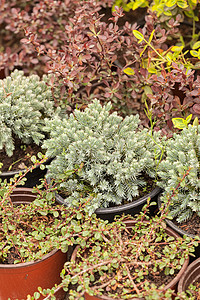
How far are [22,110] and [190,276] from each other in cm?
127

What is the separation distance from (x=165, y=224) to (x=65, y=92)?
114 centimetres

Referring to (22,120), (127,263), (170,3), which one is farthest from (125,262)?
(170,3)

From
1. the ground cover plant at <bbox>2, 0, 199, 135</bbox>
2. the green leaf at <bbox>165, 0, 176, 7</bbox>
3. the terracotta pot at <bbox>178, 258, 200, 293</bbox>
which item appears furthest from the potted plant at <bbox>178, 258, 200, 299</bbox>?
the green leaf at <bbox>165, 0, 176, 7</bbox>

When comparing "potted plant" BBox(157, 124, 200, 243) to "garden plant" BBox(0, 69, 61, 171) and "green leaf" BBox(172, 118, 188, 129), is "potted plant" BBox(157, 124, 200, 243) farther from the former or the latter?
"garden plant" BBox(0, 69, 61, 171)

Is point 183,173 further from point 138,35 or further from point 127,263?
point 138,35

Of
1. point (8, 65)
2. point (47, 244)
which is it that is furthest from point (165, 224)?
point (8, 65)

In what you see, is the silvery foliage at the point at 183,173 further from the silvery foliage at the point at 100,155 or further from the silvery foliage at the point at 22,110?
the silvery foliage at the point at 22,110

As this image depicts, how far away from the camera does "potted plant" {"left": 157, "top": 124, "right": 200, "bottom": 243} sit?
6.17 ft

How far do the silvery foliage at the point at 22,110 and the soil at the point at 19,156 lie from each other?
5cm

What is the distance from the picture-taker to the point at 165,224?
6.25 feet

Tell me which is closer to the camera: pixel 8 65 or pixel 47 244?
pixel 47 244

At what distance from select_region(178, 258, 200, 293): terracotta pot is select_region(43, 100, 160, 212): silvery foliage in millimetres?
442

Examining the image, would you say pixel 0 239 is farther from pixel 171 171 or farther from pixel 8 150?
pixel 171 171

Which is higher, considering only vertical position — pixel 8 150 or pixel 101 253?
pixel 8 150
